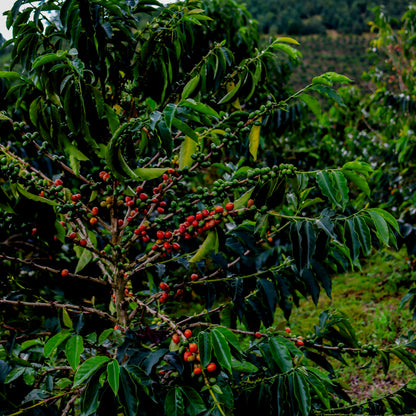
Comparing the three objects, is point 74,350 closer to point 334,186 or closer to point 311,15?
point 334,186

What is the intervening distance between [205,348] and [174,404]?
0.19m

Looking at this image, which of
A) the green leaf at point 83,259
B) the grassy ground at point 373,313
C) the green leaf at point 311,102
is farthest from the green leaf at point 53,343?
the grassy ground at point 373,313

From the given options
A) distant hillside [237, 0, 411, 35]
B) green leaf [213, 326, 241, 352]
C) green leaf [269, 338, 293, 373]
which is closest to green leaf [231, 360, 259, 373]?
green leaf [269, 338, 293, 373]

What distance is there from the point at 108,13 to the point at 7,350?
4.26 ft

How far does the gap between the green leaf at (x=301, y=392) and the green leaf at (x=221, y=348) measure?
26 centimetres

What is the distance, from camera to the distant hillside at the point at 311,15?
34.8 m

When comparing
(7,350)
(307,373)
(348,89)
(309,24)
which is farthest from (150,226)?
(309,24)

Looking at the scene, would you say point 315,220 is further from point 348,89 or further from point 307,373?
point 348,89

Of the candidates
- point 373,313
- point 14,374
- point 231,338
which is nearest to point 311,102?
point 231,338

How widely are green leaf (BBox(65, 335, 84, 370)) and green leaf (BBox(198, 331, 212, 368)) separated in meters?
0.37

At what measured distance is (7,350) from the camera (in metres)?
1.19

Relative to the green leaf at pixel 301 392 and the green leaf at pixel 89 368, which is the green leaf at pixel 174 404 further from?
the green leaf at pixel 301 392

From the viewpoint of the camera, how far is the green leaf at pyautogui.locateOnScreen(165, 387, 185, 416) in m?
1.00

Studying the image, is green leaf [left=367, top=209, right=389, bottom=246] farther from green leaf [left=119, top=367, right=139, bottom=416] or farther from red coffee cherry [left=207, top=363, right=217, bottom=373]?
green leaf [left=119, top=367, right=139, bottom=416]
